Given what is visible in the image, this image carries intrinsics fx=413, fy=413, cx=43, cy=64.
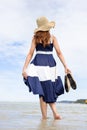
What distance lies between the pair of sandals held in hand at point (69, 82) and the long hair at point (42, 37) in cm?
70

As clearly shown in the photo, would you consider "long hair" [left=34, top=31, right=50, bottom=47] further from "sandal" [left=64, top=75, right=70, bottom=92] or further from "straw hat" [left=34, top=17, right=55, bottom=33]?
"sandal" [left=64, top=75, right=70, bottom=92]

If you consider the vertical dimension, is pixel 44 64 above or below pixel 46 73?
above

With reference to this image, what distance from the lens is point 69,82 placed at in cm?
715

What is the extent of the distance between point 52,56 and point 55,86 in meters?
0.54

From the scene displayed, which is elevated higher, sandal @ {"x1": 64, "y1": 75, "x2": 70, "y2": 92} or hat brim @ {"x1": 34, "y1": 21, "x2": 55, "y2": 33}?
hat brim @ {"x1": 34, "y1": 21, "x2": 55, "y2": 33}

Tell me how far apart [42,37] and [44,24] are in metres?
0.25

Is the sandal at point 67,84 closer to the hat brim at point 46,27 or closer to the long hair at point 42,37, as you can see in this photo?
the long hair at point 42,37

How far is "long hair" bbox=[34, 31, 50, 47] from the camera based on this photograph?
287 inches

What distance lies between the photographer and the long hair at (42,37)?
24.0ft

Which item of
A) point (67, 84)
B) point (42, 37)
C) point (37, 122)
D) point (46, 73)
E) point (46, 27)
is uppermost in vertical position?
point (46, 27)

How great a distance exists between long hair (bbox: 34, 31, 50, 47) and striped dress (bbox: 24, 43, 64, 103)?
0.06 meters

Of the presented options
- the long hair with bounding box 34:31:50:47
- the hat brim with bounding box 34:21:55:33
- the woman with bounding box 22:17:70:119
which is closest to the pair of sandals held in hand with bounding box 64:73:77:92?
the woman with bounding box 22:17:70:119

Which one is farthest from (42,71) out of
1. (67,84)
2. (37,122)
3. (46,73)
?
(37,122)

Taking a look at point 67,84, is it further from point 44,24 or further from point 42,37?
point 44,24
